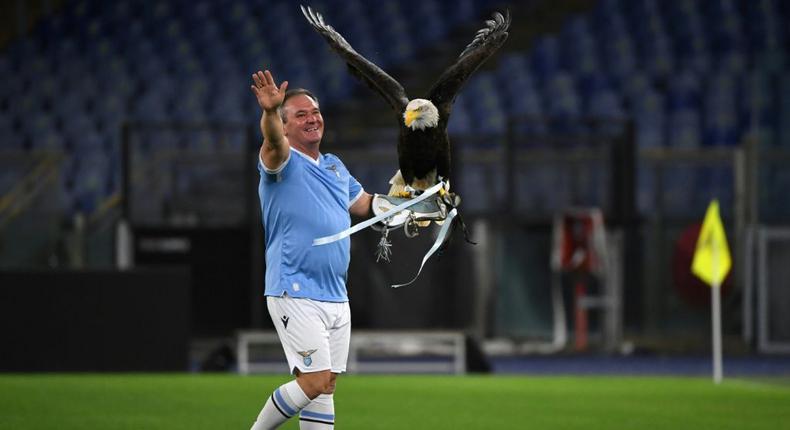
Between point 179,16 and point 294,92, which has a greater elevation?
point 179,16

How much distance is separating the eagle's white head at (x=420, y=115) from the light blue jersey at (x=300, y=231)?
4.68 ft

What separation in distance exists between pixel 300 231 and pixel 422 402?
5.01 meters

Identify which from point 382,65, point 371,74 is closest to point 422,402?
point 371,74

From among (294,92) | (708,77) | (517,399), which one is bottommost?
(517,399)

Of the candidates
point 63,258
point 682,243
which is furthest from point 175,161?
point 682,243

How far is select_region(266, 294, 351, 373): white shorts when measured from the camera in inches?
260

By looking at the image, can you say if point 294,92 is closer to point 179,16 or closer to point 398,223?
point 398,223

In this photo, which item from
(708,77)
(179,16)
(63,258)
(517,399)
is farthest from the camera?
(179,16)

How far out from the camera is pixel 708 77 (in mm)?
21344

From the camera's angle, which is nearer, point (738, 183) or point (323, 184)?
point (323, 184)

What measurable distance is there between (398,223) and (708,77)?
16.3m

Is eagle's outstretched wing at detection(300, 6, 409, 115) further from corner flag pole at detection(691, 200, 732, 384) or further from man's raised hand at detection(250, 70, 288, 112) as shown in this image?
corner flag pole at detection(691, 200, 732, 384)

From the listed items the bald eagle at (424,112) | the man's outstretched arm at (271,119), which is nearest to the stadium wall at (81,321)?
the man's outstretched arm at (271,119)

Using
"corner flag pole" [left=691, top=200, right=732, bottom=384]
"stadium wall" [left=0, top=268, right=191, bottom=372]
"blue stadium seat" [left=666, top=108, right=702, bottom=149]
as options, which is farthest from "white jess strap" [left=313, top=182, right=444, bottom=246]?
"blue stadium seat" [left=666, top=108, right=702, bottom=149]
